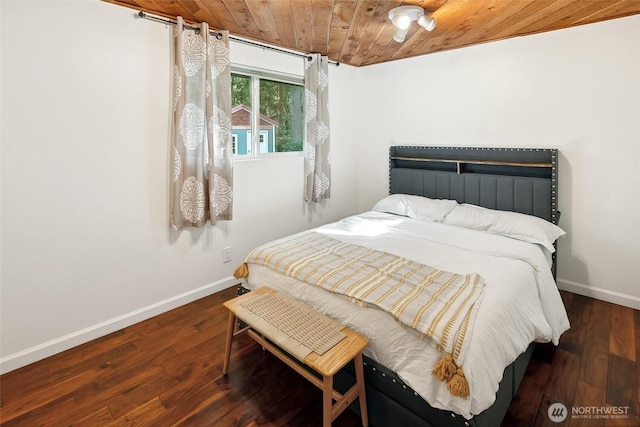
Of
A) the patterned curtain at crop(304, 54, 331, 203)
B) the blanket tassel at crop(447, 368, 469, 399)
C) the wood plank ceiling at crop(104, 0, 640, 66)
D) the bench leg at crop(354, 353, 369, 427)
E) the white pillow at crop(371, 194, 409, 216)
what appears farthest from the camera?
the patterned curtain at crop(304, 54, 331, 203)

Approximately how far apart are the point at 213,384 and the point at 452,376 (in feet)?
4.45

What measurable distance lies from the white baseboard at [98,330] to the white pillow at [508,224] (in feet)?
7.56

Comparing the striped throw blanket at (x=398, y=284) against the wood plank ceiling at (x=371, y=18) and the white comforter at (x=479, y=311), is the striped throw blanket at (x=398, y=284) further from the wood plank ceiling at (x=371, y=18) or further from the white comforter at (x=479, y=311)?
the wood plank ceiling at (x=371, y=18)

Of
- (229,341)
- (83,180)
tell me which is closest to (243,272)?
(229,341)

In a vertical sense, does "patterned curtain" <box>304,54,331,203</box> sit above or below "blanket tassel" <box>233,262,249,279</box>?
above

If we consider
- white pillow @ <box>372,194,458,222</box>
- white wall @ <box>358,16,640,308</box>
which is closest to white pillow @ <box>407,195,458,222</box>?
white pillow @ <box>372,194,458,222</box>

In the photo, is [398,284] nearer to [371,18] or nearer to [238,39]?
[371,18]

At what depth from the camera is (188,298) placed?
9.53 feet

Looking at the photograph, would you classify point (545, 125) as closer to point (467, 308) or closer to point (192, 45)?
point (467, 308)

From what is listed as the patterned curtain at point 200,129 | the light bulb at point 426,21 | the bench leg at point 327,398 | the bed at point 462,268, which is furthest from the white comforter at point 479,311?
the light bulb at point 426,21

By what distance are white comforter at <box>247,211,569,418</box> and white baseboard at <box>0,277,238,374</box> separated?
0.90 m

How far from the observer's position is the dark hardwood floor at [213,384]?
1.71 meters

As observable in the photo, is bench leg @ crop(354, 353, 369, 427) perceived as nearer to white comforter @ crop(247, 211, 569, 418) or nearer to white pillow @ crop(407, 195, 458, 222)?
white comforter @ crop(247, 211, 569, 418)

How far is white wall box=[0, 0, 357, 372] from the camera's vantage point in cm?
198
